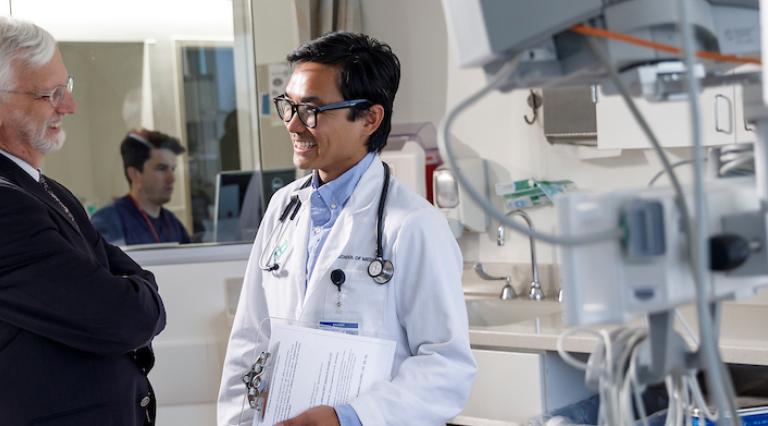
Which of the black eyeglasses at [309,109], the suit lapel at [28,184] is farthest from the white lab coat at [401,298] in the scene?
the suit lapel at [28,184]

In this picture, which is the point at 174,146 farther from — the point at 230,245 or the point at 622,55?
the point at 622,55

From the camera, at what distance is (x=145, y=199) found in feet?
12.8

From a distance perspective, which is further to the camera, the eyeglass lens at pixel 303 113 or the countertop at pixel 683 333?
the countertop at pixel 683 333

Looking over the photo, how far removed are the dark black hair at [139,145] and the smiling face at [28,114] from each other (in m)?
1.96

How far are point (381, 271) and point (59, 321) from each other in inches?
22.6

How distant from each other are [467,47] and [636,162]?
2514mm

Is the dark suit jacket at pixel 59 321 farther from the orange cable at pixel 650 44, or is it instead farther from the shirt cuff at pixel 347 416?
the orange cable at pixel 650 44

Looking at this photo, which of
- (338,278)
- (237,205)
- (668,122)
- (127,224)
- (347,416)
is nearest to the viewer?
(347,416)

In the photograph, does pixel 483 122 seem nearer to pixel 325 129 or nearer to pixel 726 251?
pixel 325 129

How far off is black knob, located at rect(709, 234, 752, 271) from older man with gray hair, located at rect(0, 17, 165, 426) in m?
1.20

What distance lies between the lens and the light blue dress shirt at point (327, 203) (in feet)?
6.32

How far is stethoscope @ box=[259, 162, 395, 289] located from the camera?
180 centimetres

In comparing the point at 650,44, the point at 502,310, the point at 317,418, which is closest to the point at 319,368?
the point at 317,418

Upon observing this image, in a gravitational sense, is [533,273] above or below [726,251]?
below
